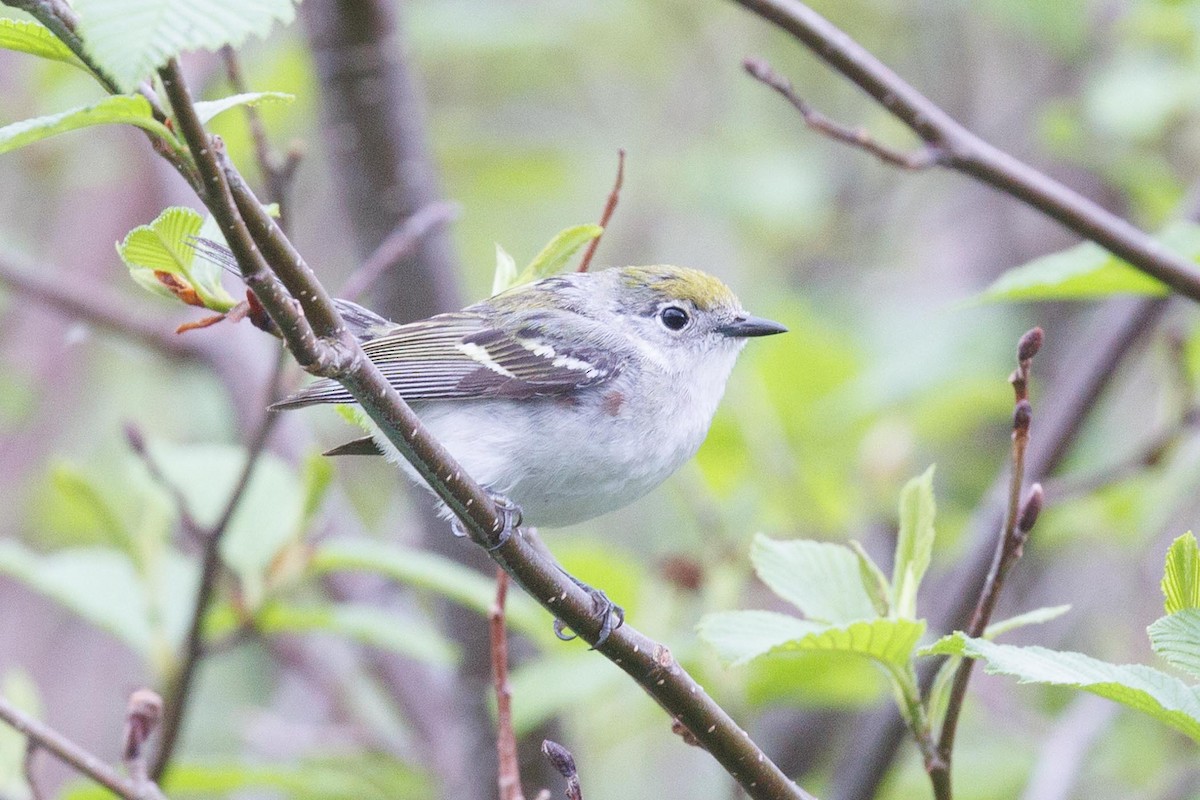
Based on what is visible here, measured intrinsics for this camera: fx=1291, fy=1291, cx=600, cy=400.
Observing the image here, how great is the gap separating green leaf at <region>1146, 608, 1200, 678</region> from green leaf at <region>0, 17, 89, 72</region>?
1318 mm

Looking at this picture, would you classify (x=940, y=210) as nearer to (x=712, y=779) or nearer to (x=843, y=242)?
(x=843, y=242)

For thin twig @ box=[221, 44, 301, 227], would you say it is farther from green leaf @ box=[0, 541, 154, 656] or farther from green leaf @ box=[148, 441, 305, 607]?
green leaf @ box=[0, 541, 154, 656]

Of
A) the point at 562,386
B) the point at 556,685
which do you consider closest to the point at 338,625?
the point at 556,685

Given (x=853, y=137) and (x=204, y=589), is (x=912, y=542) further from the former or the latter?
(x=204, y=589)

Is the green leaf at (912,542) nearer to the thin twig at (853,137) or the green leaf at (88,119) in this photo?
the thin twig at (853,137)

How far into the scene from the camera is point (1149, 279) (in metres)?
2.41

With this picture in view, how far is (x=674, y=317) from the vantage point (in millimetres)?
3170

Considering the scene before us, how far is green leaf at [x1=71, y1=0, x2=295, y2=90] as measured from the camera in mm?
1093

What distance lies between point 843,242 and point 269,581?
393cm

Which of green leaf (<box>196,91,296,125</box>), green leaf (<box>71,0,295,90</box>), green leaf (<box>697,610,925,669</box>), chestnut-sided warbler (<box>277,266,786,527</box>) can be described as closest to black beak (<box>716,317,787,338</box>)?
chestnut-sided warbler (<box>277,266,786,527</box>)

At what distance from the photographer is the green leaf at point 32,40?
125cm

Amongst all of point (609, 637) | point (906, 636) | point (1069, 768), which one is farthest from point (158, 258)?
point (1069, 768)

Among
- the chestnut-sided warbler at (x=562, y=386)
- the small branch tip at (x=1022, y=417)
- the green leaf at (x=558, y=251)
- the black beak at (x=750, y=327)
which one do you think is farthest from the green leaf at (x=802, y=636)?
the black beak at (x=750, y=327)

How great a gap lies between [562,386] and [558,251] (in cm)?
74
